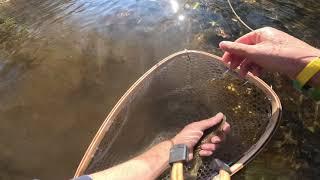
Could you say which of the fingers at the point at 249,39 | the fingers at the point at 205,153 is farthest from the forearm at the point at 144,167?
the fingers at the point at 249,39

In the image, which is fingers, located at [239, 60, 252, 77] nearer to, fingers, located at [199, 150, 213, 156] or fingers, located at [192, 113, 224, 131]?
fingers, located at [192, 113, 224, 131]

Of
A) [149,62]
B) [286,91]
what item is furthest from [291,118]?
[149,62]

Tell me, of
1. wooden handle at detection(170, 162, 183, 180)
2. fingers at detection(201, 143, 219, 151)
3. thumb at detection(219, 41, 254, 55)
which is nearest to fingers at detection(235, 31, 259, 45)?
thumb at detection(219, 41, 254, 55)

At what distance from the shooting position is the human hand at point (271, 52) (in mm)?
2252

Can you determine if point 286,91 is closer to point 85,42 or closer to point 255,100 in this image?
point 255,100

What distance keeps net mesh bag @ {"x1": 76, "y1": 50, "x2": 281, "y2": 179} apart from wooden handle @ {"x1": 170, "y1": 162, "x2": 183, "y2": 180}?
0.38 metres

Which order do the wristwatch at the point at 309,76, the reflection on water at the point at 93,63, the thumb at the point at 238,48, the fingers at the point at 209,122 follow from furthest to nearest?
the reflection on water at the point at 93,63, the fingers at the point at 209,122, the thumb at the point at 238,48, the wristwatch at the point at 309,76

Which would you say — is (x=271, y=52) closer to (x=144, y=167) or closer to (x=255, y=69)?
(x=255, y=69)

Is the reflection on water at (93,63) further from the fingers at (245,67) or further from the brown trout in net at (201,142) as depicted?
the fingers at (245,67)

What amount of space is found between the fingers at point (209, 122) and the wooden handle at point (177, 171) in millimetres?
540

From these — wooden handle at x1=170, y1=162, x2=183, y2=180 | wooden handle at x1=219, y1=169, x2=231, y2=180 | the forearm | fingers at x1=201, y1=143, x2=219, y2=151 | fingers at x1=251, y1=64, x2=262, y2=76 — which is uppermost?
fingers at x1=251, y1=64, x2=262, y2=76

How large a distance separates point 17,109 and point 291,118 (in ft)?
7.94

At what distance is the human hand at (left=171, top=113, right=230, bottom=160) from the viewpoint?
2.84 m

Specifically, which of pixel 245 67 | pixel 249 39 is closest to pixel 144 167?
pixel 245 67
